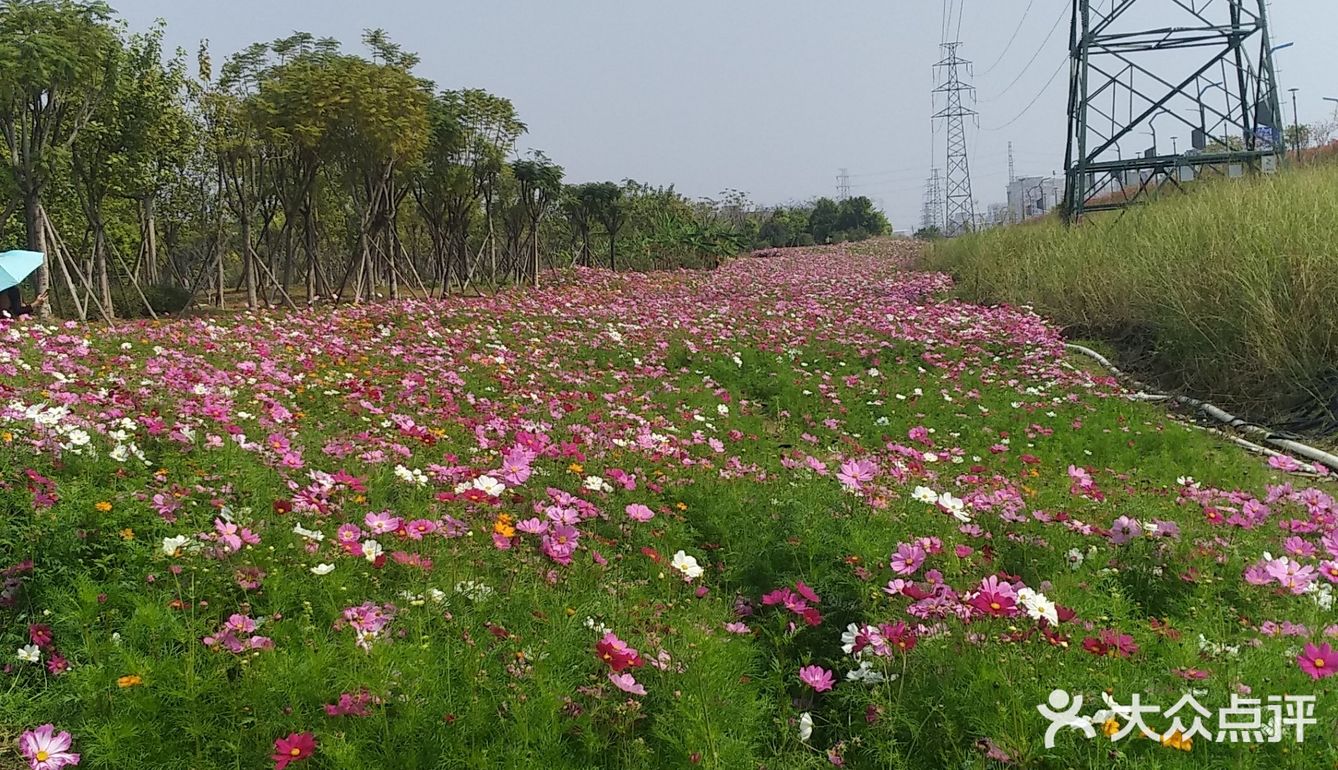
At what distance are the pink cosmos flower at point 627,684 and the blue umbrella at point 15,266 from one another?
9.54 meters

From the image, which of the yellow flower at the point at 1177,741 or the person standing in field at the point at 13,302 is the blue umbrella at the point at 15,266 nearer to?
the person standing in field at the point at 13,302

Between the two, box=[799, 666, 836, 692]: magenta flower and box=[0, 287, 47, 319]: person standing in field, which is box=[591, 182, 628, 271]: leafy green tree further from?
box=[799, 666, 836, 692]: magenta flower

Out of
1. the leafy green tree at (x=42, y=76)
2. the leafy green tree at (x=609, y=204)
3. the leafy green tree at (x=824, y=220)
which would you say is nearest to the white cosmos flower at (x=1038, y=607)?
the leafy green tree at (x=42, y=76)

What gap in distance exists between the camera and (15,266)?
8.72m

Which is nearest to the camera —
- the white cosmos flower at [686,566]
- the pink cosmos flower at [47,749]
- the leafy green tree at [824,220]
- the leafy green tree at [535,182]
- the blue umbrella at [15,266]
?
the pink cosmos flower at [47,749]

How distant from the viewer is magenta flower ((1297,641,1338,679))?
178cm

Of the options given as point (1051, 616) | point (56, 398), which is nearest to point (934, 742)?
point (1051, 616)

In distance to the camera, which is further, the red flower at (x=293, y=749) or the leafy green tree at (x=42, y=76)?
the leafy green tree at (x=42, y=76)

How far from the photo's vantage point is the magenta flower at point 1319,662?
1.78 m

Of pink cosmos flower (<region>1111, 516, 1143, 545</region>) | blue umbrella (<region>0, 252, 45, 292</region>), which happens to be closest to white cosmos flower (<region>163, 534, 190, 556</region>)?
pink cosmos flower (<region>1111, 516, 1143, 545</region>)

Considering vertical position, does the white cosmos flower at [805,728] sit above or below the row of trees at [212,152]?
below

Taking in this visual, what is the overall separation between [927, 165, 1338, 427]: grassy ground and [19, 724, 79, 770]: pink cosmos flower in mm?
7519

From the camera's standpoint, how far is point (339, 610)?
7.89 feet

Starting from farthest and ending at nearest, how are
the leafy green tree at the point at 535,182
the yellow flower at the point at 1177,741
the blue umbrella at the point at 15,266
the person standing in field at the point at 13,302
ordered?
the leafy green tree at the point at 535,182 < the person standing in field at the point at 13,302 < the blue umbrella at the point at 15,266 < the yellow flower at the point at 1177,741
